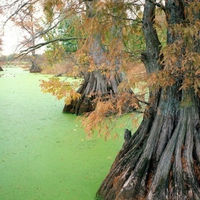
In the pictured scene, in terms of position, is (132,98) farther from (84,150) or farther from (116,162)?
(84,150)

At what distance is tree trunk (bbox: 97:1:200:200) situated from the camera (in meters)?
2.38

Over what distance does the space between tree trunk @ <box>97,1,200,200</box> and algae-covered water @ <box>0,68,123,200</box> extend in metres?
0.61

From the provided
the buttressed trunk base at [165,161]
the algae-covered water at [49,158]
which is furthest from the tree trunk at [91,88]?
the buttressed trunk base at [165,161]

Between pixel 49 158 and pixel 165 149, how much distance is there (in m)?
1.90

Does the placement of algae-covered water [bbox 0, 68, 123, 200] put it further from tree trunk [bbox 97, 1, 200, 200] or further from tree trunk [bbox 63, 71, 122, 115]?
tree trunk [bbox 97, 1, 200, 200]

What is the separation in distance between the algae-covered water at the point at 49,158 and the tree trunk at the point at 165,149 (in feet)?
2.00

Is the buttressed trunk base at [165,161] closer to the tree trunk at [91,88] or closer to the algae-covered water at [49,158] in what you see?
the algae-covered water at [49,158]

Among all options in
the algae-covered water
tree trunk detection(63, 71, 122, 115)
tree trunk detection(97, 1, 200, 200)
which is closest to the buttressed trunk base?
tree trunk detection(97, 1, 200, 200)

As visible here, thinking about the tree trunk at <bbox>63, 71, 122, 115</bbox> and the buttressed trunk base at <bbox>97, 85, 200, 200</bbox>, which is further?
the tree trunk at <bbox>63, 71, 122, 115</bbox>

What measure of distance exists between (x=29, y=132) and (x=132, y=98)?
3.04 meters

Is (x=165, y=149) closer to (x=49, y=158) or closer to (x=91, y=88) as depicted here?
(x=49, y=158)

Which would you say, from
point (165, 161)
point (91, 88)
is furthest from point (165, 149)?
point (91, 88)

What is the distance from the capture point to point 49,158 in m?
3.97

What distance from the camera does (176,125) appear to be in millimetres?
2629
